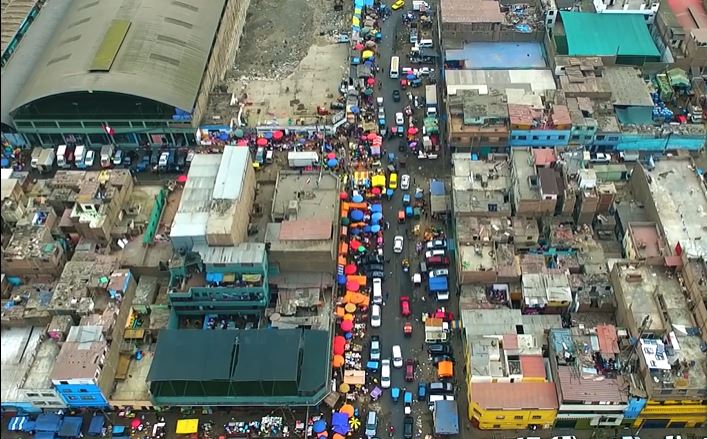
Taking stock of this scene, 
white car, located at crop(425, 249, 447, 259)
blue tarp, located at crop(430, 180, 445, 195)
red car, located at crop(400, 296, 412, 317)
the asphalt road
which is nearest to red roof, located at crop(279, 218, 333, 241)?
the asphalt road

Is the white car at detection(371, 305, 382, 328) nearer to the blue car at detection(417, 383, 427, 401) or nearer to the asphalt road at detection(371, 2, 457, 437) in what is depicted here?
the asphalt road at detection(371, 2, 457, 437)

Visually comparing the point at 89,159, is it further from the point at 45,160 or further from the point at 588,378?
the point at 588,378

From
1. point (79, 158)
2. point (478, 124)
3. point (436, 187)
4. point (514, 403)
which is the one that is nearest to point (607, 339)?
point (514, 403)

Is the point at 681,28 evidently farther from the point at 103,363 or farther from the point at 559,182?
the point at 103,363

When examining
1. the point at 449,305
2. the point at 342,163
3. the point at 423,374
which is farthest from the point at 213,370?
the point at 342,163

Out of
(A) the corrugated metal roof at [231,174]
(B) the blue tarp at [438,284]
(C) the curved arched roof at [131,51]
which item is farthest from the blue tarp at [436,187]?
(C) the curved arched roof at [131,51]
